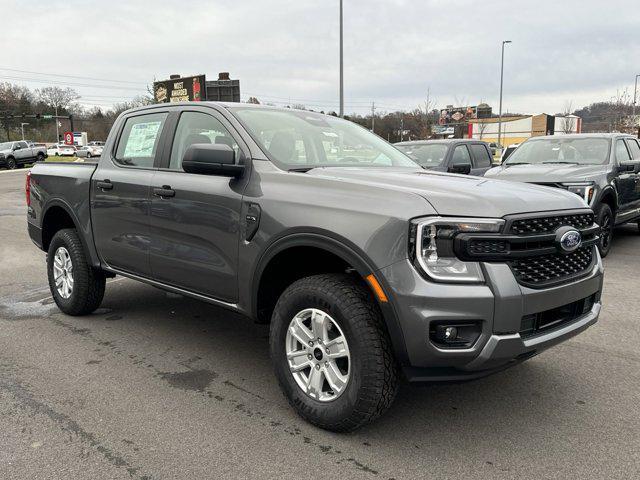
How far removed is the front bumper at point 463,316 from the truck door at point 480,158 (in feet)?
28.3

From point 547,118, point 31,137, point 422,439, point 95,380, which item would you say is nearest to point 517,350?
point 422,439

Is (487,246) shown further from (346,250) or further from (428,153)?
(428,153)

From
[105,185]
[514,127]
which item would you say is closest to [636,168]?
[105,185]

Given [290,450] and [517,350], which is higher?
[517,350]

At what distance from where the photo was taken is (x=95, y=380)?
3.76 metres

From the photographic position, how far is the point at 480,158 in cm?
1148

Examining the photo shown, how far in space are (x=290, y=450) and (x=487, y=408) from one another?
4.17 feet

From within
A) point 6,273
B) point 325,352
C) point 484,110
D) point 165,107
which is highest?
point 484,110

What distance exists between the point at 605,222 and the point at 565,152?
1387 millimetres

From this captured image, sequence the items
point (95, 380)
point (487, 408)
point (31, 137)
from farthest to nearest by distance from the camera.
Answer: point (31, 137) < point (95, 380) < point (487, 408)

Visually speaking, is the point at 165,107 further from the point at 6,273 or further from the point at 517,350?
the point at 6,273

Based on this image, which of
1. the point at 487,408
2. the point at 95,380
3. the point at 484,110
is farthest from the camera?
the point at 484,110

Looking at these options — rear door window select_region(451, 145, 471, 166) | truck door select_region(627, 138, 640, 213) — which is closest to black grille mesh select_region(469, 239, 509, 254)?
truck door select_region(627, 138, 640, 213)

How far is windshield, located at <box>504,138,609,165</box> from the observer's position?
28.1 ft
